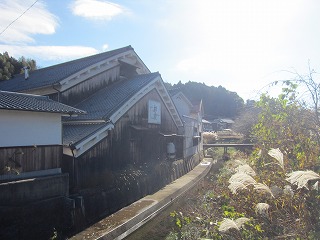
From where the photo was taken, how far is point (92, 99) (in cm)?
1633

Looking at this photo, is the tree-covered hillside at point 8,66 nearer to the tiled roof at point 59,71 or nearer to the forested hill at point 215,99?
the tiled roof at point 59,71

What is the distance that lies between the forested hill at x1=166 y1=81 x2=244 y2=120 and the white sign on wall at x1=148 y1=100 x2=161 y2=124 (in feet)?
199

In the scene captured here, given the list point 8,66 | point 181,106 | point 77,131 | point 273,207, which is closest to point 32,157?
point 77,131

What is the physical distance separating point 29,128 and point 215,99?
76.7 metres

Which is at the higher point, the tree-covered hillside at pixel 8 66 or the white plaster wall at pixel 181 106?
the tree-covered hillside at pixel 8 66

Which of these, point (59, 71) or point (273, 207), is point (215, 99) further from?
point (273, 207)

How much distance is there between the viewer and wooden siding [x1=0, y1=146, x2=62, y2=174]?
8.34 m

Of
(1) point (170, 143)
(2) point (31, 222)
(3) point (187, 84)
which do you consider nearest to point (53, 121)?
(2) point (31, 222)

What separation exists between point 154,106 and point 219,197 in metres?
10.8

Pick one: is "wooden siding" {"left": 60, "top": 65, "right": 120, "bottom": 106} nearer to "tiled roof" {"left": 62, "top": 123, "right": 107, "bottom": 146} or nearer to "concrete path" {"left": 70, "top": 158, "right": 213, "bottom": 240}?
"tiled roof" {"left": 62, "top": 123, "right": 107, "bottom": 146}

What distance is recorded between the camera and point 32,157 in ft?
30.0

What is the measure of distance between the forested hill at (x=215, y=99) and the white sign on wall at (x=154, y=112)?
6060 centimetres

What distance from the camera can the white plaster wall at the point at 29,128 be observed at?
8.54 meters

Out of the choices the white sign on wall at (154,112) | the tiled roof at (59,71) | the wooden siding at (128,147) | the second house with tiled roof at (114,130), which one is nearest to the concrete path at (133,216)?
the second house with tiled roof at (114,130)
